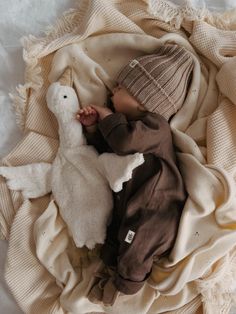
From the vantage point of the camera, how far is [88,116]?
3.51ft

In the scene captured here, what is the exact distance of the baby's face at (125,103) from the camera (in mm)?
1042

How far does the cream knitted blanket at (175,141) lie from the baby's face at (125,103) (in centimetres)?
7

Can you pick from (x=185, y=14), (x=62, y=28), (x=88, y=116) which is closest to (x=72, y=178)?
(x=88, y=116)

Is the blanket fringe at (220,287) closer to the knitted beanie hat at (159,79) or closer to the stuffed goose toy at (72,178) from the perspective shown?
the stuffed goose toy at (72,178)

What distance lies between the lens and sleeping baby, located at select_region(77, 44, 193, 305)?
3.24ft

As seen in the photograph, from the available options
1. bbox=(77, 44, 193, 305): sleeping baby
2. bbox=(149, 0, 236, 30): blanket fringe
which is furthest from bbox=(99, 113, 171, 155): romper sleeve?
bbox=(149, 0, 236, 30): blanket fringe

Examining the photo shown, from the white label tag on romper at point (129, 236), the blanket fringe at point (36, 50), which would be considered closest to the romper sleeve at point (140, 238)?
the white label tag on romper at point (129, 236)

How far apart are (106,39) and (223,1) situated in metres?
0.31

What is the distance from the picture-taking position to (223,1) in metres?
1.15

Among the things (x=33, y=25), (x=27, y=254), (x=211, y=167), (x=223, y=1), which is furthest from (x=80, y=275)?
(x=223, y=1)

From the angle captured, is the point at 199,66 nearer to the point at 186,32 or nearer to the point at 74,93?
the point at 186,32

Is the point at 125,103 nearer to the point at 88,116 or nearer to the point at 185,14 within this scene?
the point at 88,116

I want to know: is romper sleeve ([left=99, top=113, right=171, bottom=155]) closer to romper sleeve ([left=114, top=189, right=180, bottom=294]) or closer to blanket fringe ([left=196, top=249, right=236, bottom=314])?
romper sleeve ([left=114, top=189, right=180, bottom=294])

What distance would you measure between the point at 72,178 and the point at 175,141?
0.26 meters
